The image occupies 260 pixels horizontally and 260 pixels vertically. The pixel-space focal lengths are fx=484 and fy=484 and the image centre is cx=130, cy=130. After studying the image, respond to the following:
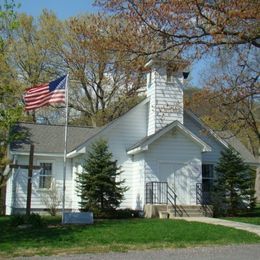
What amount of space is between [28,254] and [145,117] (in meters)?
16.1

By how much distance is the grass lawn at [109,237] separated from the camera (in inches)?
478

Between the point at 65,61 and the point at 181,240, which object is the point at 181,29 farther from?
the point at 65,61

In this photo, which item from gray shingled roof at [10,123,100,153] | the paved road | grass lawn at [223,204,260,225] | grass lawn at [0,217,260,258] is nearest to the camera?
the paved road

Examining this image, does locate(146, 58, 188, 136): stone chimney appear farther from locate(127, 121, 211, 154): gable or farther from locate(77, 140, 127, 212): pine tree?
locate(77, 140, 127, 212): pine tree

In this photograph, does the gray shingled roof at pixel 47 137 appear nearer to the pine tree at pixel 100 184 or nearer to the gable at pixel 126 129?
the gable at pixel 126 129

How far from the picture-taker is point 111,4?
15.7m

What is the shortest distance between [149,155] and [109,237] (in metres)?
10.7

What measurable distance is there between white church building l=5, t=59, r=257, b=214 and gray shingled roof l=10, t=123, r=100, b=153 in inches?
2.2

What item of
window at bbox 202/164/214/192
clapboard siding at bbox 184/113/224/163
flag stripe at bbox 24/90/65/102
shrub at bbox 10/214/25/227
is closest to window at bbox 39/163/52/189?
flag stripe at bbox 24/90/65/102

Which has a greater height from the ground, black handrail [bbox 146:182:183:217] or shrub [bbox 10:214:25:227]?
black handrail [bbox 146:182:183:217]

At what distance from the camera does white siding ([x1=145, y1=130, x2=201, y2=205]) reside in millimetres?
24578

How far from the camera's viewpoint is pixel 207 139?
28.6 meters

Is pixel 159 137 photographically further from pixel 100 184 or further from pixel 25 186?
pixel 25 186

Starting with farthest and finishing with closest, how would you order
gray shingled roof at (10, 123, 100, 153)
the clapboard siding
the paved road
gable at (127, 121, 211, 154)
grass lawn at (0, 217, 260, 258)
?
1. the clapboard siding
2. gray shingled roof at (10, 123, 100, 153)
3. gable at (127, 121, 211, 154)
4. grass lawn at (0, 217, 260, 258)
5. the paved road
